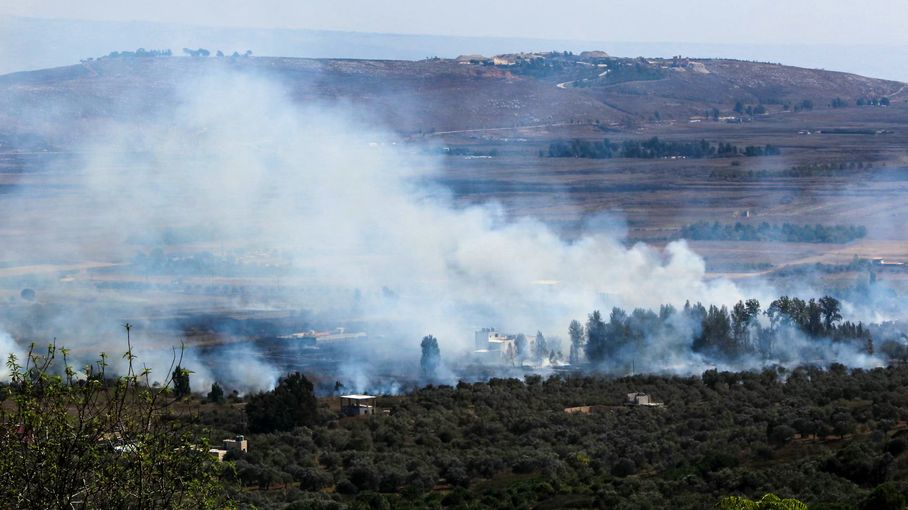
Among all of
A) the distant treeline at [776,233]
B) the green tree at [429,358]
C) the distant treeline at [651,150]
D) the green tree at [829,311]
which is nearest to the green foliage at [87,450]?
the green tree at [429,358]

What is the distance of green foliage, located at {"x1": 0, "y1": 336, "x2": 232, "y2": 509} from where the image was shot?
15.1 meters

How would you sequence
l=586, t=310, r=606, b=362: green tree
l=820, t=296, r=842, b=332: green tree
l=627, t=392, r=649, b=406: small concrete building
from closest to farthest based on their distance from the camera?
1. l=627, t=392, r=649, b=406: small concrete building
2. l=586, t=310, r=606, b=362: green tree
3. l=820, t=296, r=842, b=332: green tree

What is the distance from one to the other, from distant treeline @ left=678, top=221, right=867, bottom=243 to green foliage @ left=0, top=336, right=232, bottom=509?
82.8m

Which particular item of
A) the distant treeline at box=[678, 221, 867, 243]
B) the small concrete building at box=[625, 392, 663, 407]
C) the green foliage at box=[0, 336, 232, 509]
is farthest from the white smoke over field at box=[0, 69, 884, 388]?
the green foliage at box=[0, 336, 232, 509]

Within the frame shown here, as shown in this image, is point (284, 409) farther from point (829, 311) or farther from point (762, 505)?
point (829, 311)

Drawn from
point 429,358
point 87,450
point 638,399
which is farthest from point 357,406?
point 87,450

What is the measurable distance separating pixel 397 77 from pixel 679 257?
3709 inches

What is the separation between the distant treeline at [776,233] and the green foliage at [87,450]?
82.8 metres

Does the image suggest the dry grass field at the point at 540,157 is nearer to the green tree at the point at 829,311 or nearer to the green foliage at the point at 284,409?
the green tree at the point at 829,311

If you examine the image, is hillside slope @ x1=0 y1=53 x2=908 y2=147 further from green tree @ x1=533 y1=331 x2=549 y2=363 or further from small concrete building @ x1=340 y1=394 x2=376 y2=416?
small concrete building @ x1=340 y1=394 x2=376 y2=416

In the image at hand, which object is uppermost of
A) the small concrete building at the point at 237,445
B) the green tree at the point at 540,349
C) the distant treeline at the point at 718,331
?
the small concrete building at the point at 237,445

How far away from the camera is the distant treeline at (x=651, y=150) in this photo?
13962 cm

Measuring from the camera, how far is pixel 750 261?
8825 cm

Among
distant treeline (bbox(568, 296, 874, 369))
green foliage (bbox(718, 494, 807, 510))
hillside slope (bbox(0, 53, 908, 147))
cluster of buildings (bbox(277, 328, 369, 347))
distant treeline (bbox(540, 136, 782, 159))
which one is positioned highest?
hillside slope (bbox(0, 53, 908, 147))
